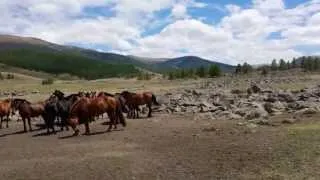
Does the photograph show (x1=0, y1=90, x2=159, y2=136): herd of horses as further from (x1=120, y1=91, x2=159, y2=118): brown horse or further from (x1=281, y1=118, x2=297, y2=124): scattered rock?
(x1=281, y1=118, x2=297, y2=124): scattered rock

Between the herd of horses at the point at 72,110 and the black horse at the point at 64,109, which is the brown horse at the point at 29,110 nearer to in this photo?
the herd of horses at the point at 72,110

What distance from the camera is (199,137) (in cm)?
2372

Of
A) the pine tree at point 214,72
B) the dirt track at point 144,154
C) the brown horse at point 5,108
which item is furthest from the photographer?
the pine tree at point 214,72

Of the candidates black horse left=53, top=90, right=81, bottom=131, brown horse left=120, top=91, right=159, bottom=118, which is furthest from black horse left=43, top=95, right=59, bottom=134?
brown horse left=120, top=91, right=159, bottom=118

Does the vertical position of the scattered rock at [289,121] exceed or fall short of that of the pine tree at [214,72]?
it falls short

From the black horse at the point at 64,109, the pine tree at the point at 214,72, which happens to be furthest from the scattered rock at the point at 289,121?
the pine tree at the point at 214,72

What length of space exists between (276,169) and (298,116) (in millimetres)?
12888

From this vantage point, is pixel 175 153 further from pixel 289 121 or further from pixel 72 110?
pixel 72 110

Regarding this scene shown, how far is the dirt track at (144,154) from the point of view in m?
17.6

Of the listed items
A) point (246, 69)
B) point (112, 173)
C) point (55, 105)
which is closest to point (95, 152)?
point (112, 173)

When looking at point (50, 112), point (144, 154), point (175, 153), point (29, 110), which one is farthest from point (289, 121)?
point (29, 110)

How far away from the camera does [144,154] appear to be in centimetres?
2059

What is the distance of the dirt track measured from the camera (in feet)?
57.6

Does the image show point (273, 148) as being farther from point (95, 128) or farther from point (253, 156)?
point (95, 128)
